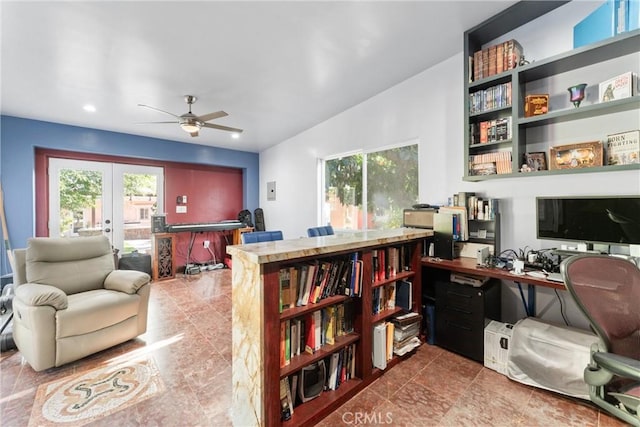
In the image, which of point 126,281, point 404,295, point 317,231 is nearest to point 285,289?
point 404,295

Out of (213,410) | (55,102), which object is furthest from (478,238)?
(55,102)

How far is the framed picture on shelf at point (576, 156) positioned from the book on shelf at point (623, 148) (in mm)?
74

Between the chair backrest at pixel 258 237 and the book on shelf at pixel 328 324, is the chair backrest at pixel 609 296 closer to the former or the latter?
the book on shelf at pixel 328 324

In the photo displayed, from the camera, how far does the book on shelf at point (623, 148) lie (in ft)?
5.79

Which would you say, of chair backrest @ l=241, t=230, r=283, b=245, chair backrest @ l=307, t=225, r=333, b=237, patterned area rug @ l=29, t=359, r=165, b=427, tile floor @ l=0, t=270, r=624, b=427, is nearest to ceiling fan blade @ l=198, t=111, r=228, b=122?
chair backrest @ l=241, t=230, r=283, b=245

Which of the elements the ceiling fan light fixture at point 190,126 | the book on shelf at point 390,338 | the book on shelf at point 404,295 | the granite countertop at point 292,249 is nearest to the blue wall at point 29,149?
the ceiling fan light fixture at point 190,126

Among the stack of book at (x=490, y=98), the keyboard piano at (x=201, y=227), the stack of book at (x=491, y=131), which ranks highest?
the stack of book at (x=490, y=98)

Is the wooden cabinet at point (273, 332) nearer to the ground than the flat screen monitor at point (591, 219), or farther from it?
nearer to the ground

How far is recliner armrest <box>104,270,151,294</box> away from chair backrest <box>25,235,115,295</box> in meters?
0.13

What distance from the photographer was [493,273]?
200 cm

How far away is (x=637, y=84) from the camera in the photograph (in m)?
1.76

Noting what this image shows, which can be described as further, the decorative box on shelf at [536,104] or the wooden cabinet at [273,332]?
the decorative box on shelf at [536,104]

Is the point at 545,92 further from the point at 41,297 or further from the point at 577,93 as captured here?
the point at 41,297

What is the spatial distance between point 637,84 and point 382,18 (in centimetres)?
182
